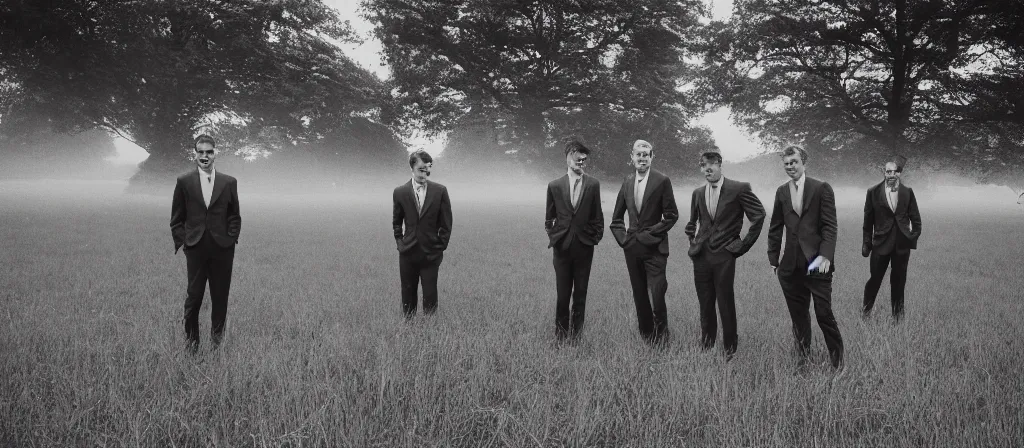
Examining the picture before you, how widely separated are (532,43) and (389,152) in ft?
53.8

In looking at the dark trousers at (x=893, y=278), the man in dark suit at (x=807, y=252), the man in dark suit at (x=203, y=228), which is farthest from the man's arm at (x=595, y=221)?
the dark trousers at (x=893, y=278)

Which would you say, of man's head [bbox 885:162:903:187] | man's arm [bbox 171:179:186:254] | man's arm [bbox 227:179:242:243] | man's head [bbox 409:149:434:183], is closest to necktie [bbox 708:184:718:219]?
man's head [bbox 409:149:434:183]

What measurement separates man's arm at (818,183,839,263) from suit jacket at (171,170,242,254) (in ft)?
16.7

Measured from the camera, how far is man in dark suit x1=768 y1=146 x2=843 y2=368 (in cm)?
391

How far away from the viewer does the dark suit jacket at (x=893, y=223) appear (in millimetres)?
5906

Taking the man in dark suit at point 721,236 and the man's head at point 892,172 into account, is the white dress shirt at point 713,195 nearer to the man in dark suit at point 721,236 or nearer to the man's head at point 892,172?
the man in dark suit at point 721,236

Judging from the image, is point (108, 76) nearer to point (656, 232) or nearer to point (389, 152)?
point (389, 152)

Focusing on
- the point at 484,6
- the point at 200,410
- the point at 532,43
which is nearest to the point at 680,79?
the point at 532,43

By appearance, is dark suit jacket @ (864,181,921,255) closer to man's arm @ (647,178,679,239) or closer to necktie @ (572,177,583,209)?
man's arm @ (647,178,679,239)

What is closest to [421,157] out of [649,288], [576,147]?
[576,147]

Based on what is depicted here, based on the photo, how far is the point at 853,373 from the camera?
3680 millimetres

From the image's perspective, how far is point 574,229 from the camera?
4.69 metres

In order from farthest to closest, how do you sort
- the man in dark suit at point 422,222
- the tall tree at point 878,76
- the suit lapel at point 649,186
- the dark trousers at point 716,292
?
the tall tree at point 878,76 → the man in dark suit at point 422,222 → the suit lapel at point 649,186 → the dark trousers at point 716,292

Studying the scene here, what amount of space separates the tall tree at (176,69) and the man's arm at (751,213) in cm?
2726
